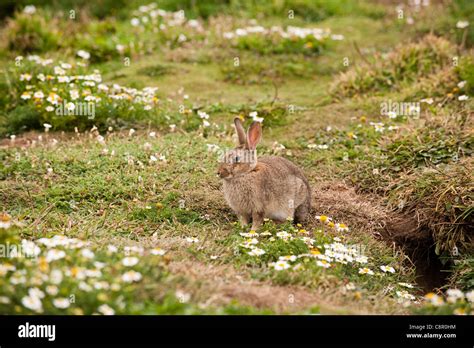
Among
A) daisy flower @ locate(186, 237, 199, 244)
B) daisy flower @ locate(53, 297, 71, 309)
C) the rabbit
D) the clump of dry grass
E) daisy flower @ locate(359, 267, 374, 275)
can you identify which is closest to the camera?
daisy flower @ locate(53, 297, 71, 309)

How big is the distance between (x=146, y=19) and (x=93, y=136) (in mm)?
5499

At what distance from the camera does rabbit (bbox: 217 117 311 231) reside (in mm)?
6938

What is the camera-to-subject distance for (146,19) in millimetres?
14312

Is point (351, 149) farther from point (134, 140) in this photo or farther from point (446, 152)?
point (134, 140)

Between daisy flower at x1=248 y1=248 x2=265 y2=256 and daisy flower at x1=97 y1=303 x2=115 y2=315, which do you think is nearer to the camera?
daisy flower at x1=97 y1=303 x2=115 y2=315

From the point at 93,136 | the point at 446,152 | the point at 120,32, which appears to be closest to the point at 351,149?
the point at 446,152

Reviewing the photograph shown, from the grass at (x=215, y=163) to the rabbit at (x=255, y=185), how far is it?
0.27 metres

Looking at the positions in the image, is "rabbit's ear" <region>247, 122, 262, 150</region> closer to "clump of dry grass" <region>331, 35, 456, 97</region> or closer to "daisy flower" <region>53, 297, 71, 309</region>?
"daisy flower" <region>53, 297, 71, 309</region>

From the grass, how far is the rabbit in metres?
0.27

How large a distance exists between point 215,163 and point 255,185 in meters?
1.56

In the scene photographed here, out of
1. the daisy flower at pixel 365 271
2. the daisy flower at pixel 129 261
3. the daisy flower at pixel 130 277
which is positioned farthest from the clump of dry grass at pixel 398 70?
the daisy flower at pixel 130 277

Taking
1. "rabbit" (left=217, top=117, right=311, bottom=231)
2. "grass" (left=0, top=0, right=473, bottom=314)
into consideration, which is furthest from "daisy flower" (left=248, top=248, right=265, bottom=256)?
"rabbit" (left=217, top=117, right=311, bottom=231)

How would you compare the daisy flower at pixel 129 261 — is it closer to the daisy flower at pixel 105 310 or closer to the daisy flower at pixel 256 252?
the daisy flower at pixel 105 310

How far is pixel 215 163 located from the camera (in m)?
8.46
